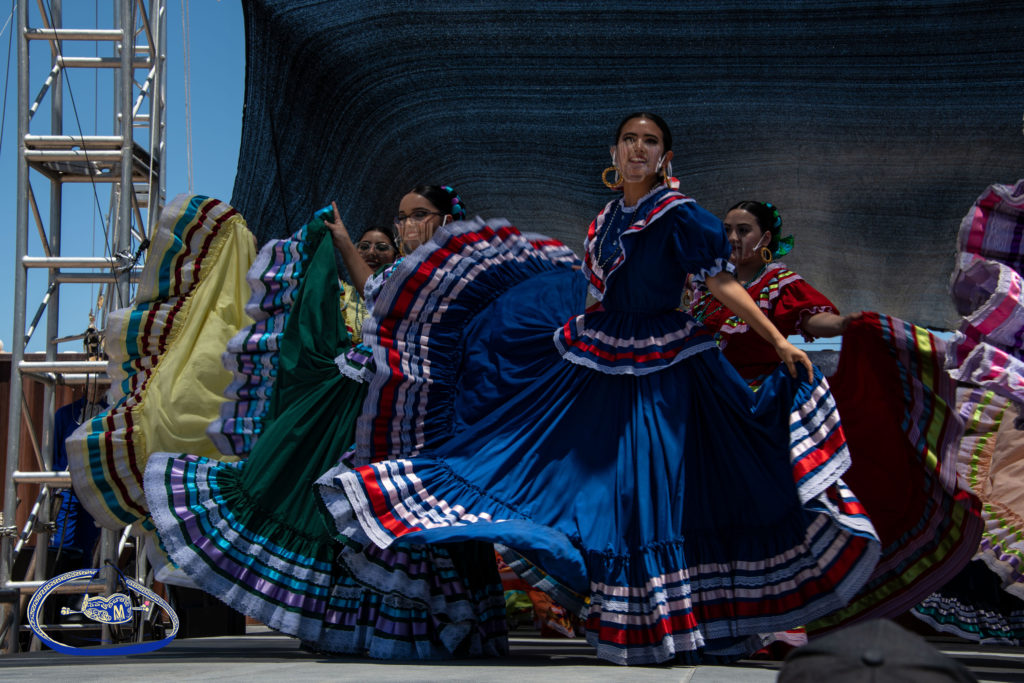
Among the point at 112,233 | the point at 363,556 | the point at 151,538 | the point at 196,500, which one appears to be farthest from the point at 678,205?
the point at 112,233

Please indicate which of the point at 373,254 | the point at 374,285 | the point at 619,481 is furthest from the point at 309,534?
the point at 373,254

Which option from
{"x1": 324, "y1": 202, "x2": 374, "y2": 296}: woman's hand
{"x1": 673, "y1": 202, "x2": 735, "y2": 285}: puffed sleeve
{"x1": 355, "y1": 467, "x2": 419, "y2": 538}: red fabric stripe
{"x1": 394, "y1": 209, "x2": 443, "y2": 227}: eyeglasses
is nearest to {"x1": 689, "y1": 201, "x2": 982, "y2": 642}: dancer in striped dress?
{"x1": 673, "y1": 202, "x2": 735, "y2": 285}: puffed sleeve

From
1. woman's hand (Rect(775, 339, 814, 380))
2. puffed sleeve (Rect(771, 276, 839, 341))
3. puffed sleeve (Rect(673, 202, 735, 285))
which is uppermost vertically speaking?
puffed sleeve (Rect(673, 202, 735, 285))

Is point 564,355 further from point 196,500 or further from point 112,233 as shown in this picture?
point 112,233

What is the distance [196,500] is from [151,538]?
746 millimetres

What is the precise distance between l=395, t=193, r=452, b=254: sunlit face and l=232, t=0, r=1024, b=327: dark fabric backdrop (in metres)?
1.37

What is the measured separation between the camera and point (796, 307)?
3.39 meters

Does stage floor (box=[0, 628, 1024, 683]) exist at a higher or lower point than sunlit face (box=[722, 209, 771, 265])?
lower

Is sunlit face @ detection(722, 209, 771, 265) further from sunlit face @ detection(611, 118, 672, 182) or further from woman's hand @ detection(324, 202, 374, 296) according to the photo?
woman's hand @ detection(324, 202, 374, 296)

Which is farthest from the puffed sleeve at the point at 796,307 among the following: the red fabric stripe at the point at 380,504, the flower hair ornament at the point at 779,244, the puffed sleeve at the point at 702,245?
the red fabric stripe at the point at 380,504

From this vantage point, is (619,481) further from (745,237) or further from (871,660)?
(871,660)

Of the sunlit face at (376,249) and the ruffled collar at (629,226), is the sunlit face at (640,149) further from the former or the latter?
the sunlit face at (376,249)

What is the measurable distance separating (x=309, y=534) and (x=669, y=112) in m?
2.69

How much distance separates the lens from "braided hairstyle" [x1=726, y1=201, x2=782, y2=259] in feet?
12.4
